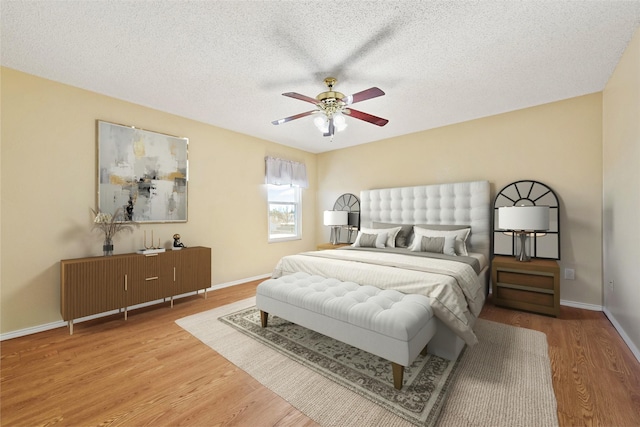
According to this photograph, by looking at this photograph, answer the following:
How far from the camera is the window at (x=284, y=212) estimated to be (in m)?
5.10

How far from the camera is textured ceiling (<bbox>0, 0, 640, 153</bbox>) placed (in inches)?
72.1

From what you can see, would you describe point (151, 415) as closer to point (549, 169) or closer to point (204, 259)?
point (204, 259)

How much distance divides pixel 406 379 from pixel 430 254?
1.76 meters

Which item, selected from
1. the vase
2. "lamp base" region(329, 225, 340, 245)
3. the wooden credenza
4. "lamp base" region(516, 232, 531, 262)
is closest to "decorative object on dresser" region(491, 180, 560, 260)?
"lamp base" region(516, 232, 531, 262)

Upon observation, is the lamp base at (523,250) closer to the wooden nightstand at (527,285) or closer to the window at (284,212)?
the wooden nightstand at (527,285)

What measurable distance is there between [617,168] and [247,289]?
4.64 m

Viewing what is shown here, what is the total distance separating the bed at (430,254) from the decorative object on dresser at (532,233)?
6.4 inches

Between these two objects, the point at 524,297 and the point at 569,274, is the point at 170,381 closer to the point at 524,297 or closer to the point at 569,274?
the point at 524,297

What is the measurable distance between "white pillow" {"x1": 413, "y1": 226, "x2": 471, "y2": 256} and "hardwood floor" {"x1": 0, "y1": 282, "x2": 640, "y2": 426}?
1.00 metres

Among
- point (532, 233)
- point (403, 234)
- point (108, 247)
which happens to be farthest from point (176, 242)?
point (532, 233)

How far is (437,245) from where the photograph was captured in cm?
344

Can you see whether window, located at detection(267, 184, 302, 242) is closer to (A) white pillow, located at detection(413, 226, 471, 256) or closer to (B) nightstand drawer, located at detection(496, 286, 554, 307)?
(A) white pillow, located at detection(413, 226, 471, 256)

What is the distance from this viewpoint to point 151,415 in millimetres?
1562

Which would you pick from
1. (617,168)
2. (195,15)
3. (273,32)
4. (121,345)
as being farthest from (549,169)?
(121,345)
